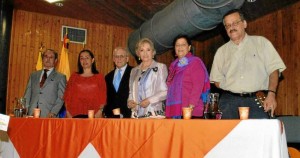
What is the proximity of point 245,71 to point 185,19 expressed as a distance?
1812 millimetres

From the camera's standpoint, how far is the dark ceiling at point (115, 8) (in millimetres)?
4914

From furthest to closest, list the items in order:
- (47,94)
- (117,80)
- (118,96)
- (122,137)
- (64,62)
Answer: (64,62) → (47,94) → (117,80) → (118,96) → (122,137)

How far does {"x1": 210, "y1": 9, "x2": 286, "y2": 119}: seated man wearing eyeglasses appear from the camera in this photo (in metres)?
2.08

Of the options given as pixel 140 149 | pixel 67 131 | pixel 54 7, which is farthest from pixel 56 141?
pixel 54 7

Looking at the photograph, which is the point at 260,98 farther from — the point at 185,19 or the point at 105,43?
the point at 105,43

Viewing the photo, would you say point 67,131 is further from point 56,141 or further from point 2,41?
point 2,41

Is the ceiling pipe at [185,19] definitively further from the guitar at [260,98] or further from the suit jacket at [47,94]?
the suit jacket at [47,94]

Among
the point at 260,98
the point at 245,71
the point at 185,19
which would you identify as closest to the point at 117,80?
the point at 185,19

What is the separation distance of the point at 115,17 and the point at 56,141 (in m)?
4.13

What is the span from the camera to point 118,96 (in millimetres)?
3125

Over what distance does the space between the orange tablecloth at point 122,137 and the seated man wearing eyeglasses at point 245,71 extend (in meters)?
0.70

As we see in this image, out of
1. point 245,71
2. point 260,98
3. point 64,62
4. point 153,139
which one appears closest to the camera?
point 153,139

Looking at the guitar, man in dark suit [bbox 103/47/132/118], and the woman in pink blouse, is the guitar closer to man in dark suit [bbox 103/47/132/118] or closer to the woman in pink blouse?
the woman in pink blouse

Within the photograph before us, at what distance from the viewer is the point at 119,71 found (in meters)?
3.27
